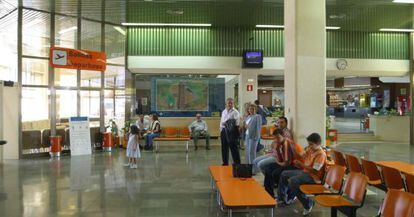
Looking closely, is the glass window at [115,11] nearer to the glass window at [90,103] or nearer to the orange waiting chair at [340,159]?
the glass window at [90,103]

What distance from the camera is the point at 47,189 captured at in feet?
20.7

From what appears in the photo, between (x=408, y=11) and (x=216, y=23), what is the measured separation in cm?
574

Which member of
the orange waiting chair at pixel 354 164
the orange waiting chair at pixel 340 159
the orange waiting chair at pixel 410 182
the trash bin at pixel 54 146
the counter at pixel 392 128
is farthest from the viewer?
the counter at pixel 392 128

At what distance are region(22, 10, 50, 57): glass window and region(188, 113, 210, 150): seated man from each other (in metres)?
5.06

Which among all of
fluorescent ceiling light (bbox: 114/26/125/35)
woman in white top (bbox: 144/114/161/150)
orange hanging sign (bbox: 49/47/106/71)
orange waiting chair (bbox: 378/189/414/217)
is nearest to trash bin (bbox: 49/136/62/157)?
orange hanging sign (bbox: 49/47/106/71)

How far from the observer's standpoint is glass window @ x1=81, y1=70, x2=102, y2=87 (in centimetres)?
1168

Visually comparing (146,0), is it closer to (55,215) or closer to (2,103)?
(2,103)

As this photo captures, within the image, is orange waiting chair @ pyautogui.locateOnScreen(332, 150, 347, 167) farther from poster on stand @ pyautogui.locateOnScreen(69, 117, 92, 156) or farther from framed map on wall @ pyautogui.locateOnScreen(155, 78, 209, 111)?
framed map on wall @ pyautogui.locateOnScreen(155, 78, 209, 111)

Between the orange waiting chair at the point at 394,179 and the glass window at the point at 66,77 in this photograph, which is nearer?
the orange waiting chair at the point at 394,179

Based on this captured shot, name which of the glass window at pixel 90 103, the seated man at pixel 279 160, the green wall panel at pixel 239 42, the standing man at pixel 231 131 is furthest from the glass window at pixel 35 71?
the seated man at pixel 279 160

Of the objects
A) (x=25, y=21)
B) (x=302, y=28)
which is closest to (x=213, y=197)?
(x=302, y=28)

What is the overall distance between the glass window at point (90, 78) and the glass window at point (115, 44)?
0.68 metres

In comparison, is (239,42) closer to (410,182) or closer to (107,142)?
(107,142)

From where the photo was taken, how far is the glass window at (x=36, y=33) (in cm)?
1028
